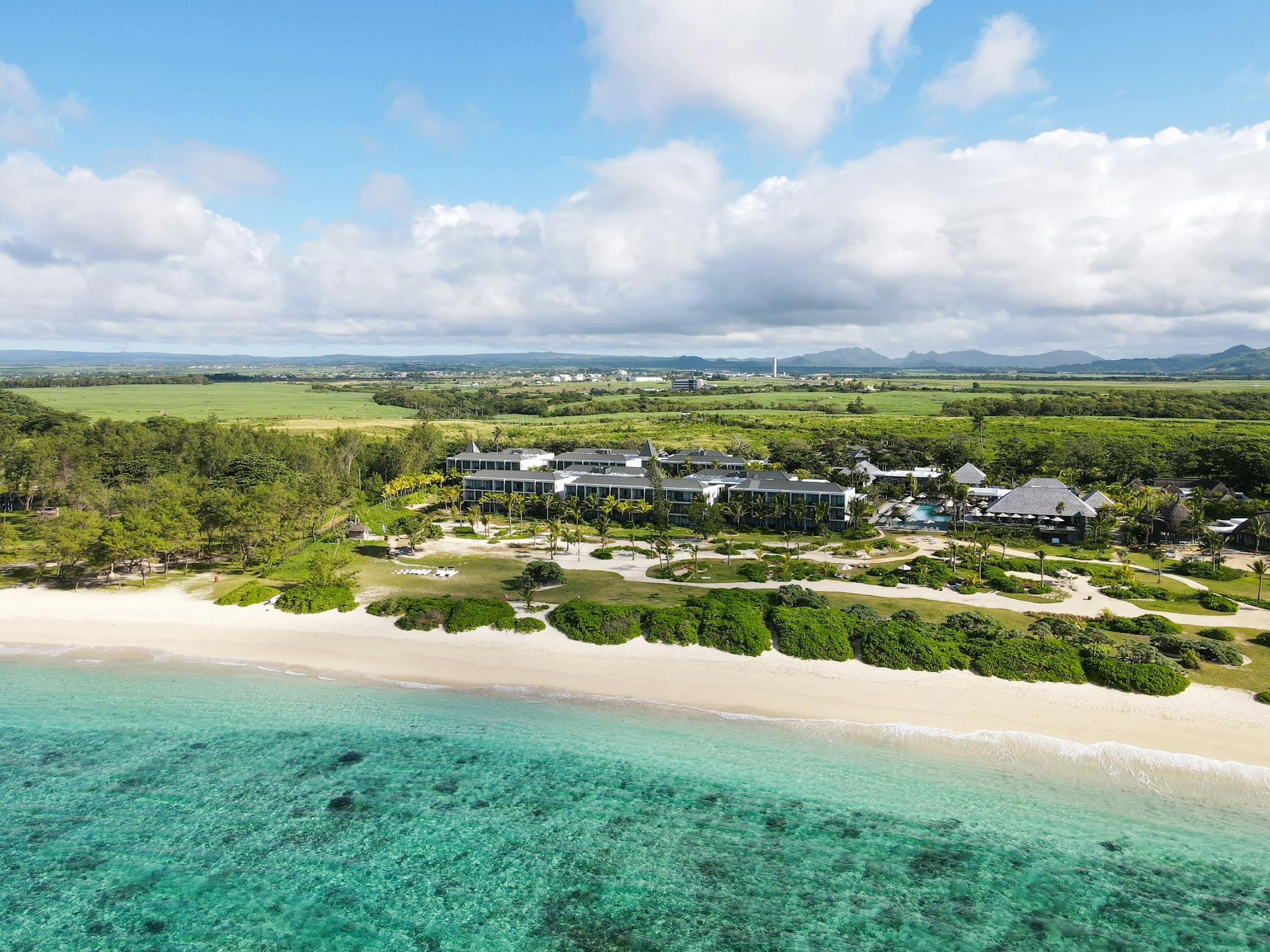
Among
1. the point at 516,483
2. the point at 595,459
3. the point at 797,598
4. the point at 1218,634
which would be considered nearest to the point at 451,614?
the point at 797,598

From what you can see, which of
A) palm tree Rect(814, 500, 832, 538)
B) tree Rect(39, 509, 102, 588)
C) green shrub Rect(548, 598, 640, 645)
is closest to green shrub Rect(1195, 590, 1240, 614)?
palm tree Rect(814, 500, 832, 538)

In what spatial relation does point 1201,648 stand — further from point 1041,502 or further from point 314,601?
point 314,601

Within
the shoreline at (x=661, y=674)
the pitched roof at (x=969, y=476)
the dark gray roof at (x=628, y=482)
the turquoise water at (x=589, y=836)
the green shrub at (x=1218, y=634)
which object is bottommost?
the turquoise water at (x=589, y=836)

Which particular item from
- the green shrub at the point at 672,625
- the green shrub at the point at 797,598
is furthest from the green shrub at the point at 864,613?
the green shrub at the point at 672,625

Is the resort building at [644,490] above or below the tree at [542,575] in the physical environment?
above

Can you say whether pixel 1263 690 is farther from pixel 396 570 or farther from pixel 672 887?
pixel 396 570

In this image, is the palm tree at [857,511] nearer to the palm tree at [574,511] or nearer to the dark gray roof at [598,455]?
the palm tree at [574,511]

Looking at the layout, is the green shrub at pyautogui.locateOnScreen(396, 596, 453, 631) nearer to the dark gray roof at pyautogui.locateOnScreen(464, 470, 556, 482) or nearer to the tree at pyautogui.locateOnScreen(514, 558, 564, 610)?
the tree at pyautogui.locateOnScreen(514, 558, 564, 610)
